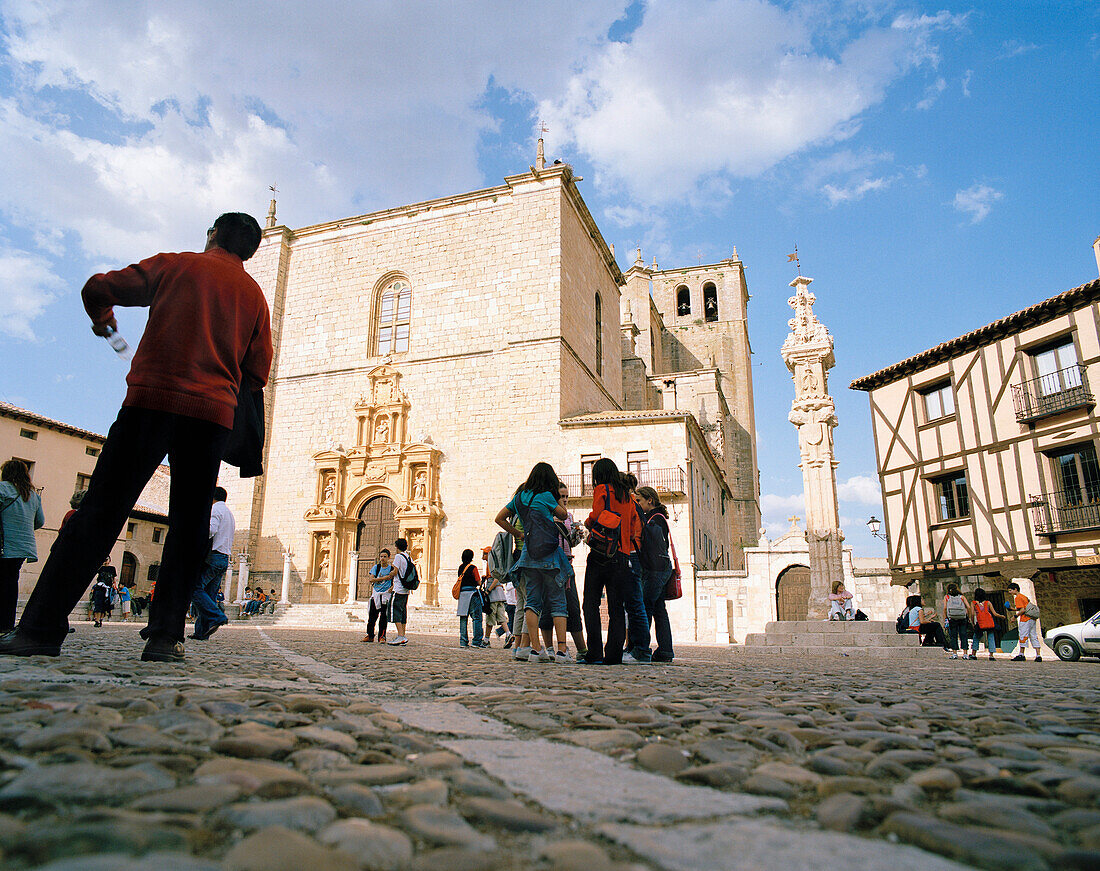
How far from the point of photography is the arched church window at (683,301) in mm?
46969

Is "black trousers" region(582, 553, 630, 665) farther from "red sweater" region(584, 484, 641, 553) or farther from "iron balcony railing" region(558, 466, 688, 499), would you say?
"iron balcony railing" region(558, 466, 688, 499)

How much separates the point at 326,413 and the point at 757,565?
16.2 meters

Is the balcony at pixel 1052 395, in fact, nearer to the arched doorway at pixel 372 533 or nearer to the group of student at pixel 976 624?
the group of student at pixel 976 624

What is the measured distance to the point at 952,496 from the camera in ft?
62.4

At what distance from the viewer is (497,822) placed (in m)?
1.14

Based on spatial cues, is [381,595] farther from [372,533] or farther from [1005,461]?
[1005,461]

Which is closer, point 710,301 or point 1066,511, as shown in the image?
point 1066,511

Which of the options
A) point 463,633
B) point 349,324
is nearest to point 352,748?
point 463,633

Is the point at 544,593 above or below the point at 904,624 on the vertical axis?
above

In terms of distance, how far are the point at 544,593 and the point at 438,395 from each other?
19098mm

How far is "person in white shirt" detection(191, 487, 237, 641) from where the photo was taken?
6.36 meters

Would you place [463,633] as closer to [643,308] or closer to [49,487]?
[49,487]

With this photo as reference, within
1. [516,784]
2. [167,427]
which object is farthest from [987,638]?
[516,784]

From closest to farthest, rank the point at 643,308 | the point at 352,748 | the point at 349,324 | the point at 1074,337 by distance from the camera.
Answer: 1. the point at 352,748
2. the point at 1074,337
3. the point at 349,324
4. the point at 643,308
